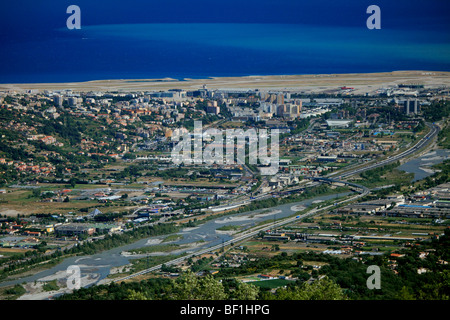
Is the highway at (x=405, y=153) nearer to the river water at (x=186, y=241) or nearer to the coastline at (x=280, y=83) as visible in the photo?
the river water at (x=186, y=241)

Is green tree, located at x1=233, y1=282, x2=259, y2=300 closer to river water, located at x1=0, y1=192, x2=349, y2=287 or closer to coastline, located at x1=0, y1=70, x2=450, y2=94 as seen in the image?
river water, located at x1=0, y1=192, x2=349, y2=287

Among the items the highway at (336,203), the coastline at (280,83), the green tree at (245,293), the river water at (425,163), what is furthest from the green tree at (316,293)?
the coastline at (280,83)

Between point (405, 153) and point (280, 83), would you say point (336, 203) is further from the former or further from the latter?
point (280, 83)

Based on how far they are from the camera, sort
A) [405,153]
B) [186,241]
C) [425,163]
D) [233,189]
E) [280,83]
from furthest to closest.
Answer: [280,83] < [405,153] < [425,163] < [233,189] < [186,241]

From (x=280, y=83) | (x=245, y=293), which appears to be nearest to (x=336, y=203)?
(x=245, y=293)

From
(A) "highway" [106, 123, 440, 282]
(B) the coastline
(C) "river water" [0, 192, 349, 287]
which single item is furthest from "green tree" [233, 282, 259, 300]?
(B) the coastline
